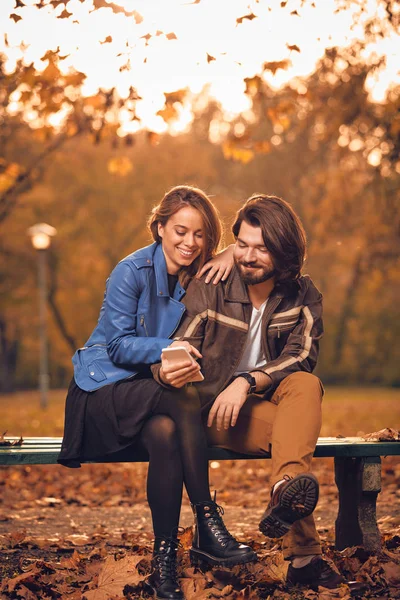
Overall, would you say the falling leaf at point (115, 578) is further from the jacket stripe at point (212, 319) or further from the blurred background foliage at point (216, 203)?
the blurred background foliage at point (216, 203)

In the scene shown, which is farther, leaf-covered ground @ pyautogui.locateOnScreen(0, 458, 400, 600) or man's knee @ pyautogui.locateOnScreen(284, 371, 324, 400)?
man's knee @ pyautogui.locateOnScreen(284, 371, 324, 400)

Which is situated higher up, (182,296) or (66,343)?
(66,343)

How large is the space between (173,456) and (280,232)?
1.29m

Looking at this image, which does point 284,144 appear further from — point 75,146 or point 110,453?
point 110,453

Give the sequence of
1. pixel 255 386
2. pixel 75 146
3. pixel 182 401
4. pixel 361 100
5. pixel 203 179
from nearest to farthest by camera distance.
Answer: pixel 182 401, pixel 255 386, pixel 361 100, pixel 75 146, pixel 203 179

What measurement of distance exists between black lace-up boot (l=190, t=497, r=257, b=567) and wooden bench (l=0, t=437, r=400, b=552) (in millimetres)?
455

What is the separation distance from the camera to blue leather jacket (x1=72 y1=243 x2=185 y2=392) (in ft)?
14.2

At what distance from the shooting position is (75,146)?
1125 inches

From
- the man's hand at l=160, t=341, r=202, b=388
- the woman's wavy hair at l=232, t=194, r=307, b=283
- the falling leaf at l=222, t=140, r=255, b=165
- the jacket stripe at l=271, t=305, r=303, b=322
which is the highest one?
the falling leaf at l=222, t=140, r=255, b=165

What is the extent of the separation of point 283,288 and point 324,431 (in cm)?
827

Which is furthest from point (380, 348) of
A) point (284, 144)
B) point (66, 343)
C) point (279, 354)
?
point (279, 354)

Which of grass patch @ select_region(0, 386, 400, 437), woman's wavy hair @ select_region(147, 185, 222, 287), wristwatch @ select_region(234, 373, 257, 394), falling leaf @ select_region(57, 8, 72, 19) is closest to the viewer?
wristwatch @ select_region(234, 373, 257, 394)

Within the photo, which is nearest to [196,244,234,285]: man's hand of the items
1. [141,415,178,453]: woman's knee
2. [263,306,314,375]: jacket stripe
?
[263,306,314,375]: jacket stripe

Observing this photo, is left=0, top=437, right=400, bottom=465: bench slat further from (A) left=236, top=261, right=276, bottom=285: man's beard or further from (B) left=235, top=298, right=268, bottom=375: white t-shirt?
(A) left=236, top=261, right=276, bottom=285: man's beard
